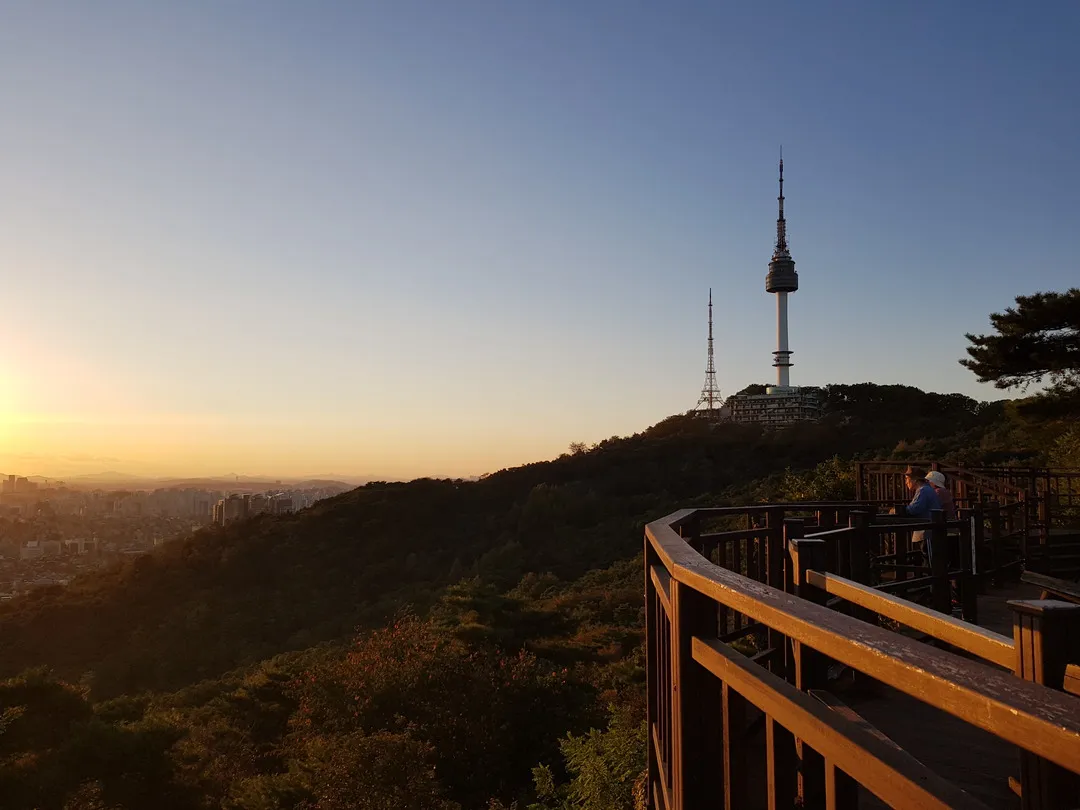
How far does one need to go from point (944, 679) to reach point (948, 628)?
37cm

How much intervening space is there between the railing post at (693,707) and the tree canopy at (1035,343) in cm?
2068

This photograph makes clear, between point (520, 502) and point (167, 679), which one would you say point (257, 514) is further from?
point (167, 679)

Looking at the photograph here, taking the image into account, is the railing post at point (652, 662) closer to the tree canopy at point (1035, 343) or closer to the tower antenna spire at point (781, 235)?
the tree canopy at point (1035, 343)

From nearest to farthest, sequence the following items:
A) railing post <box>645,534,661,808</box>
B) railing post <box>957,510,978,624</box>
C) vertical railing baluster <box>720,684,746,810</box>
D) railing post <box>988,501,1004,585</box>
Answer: vertical railing baluster <box>720,684,746,810</box>
railing post <box>645,534,661,808</box>
railing post <box>957,510,978,624</box>
railing post <box>988,501,1004,585</box>

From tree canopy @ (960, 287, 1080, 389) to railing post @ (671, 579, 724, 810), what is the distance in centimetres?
2068

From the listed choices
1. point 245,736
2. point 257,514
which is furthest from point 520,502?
point 245,736

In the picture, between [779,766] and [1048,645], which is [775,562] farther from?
[1048,645]

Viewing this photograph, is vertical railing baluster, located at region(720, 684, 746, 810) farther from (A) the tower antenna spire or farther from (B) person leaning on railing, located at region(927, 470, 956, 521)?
(A) the tower antenna spire

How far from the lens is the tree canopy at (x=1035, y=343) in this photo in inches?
738

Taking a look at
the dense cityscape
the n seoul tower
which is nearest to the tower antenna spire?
the n seoul tower

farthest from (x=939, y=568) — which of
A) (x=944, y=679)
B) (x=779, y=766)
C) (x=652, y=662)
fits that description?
(x=944, y=679)

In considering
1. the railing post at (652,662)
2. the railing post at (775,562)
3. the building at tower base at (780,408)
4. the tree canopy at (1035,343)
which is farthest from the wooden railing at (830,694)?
the building at tower base at (780,408)

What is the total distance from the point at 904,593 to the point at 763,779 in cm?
265

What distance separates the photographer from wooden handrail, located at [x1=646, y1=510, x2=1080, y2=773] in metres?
0.79
